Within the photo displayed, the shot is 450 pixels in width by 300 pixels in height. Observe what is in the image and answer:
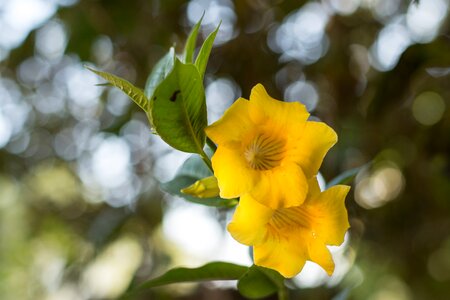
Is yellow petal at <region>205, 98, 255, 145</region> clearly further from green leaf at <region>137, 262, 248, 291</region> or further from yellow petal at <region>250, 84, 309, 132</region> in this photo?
green leaf at <region>137, 262, 248, 291</region>

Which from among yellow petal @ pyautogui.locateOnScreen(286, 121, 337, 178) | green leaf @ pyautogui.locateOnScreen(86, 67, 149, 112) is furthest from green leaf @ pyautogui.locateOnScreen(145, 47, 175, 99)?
yellow petal @ pyautogui.locateOnScreen(286, 121, 337, 178)

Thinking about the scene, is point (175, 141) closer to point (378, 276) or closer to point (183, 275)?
point (183, 275)

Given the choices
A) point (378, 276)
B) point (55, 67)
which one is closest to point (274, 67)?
point (378, 276)

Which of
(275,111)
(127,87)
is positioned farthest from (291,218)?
(127,87)

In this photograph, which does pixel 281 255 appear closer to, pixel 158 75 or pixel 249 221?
pixel 249 221

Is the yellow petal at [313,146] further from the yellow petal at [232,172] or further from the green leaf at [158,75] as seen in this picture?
the green leaf at [158,75]

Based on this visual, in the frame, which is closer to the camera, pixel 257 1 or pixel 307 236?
pixel 307 236
